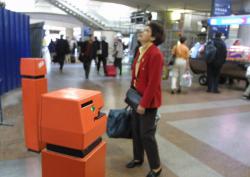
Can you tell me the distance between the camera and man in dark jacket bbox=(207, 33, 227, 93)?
7.81 meters

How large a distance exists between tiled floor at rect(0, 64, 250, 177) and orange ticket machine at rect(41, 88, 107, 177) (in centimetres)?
98

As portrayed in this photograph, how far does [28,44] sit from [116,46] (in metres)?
3.88

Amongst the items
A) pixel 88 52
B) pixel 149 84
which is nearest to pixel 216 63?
pixel 88 52

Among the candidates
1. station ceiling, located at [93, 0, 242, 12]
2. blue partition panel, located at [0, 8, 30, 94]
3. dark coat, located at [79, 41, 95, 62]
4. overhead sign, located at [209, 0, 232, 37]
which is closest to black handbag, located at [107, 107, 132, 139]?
blue partition panel, located at [0, 8, 30, 94]

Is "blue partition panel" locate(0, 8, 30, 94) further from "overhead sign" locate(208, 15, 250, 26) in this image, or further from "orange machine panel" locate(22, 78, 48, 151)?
"overhead sign" locate(208, 15, 250, 26)

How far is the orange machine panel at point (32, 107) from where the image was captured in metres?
3.11

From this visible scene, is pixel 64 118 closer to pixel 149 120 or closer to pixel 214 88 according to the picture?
pixel 149 120

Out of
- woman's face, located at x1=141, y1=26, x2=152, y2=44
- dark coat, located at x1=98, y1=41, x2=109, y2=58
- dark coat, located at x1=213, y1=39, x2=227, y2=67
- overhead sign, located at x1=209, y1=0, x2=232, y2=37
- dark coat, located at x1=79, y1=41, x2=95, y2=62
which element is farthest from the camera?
overhead sign, located at x1=209, y1=0, x2=232, y2=37

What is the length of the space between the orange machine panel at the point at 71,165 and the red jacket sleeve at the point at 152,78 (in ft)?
2.12

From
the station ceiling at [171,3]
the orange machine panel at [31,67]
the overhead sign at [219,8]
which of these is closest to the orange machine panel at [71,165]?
the orange machine panel at [31,67]

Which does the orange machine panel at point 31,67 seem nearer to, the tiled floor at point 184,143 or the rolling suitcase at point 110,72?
the tiled floor at point 184,143

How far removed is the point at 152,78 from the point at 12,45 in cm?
564

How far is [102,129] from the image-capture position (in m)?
2.16

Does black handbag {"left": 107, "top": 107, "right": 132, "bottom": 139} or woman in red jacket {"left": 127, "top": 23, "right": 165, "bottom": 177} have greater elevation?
woman in red jacket {"left": 127, "top": 23, "right": 165, "bottom": 177}
